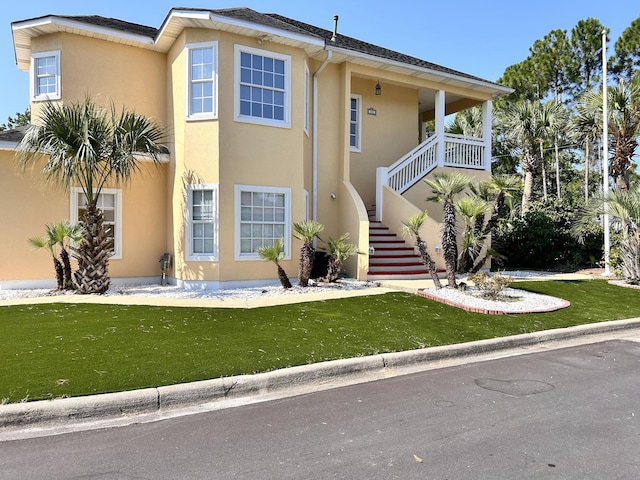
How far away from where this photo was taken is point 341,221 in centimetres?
1377

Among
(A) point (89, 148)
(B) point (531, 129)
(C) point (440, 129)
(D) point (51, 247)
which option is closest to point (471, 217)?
(C) point (440, 129)

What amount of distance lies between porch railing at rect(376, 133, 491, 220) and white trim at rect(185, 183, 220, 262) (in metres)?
5.84

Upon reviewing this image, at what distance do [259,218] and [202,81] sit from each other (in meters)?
3.70

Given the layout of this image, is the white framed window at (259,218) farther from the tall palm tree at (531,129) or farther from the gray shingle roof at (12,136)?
the tall palm tree at (531,129)

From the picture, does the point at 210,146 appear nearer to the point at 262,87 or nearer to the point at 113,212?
the point at 262,87

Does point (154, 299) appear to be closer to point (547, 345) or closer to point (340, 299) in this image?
point (340, 299)

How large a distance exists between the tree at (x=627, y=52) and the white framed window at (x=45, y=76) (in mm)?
27889

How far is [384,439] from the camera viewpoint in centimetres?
386

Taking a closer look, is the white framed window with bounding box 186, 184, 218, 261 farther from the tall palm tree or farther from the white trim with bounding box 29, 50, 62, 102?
the tall palm tree

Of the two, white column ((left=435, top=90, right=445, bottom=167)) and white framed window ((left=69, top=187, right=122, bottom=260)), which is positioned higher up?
white column ((left=435, top=90, right=445, bottom=167))

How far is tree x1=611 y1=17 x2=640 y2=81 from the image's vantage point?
24.6 meters

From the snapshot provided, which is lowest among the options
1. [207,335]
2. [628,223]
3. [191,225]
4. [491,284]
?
[207,335]

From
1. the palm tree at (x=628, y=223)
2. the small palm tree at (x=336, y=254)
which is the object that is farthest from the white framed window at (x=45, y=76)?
the palm tree at (x=628, y=223)

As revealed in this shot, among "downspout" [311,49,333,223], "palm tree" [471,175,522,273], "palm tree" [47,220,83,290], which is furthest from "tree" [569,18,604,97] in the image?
"palm tree" [47,220,83,290]
